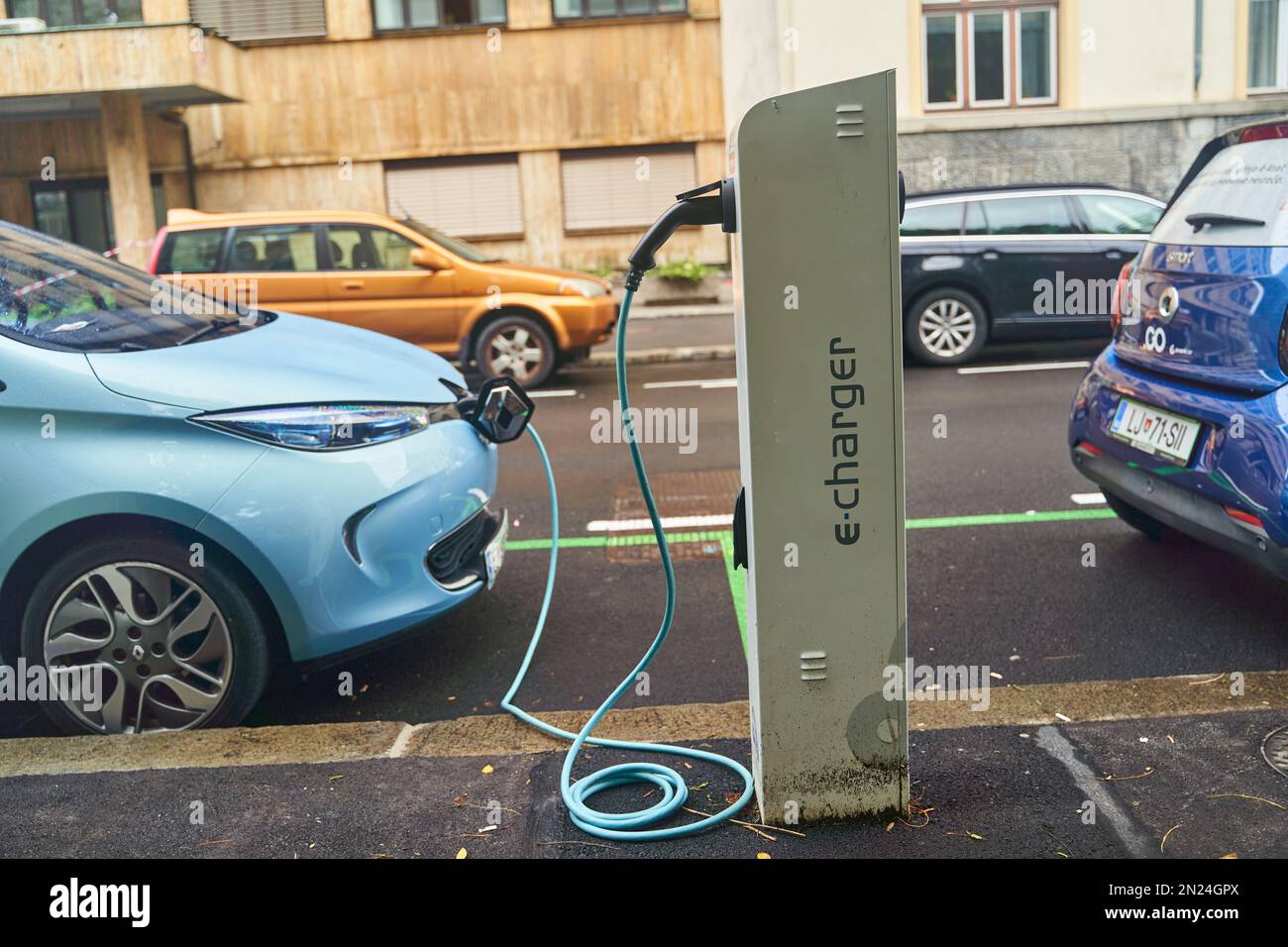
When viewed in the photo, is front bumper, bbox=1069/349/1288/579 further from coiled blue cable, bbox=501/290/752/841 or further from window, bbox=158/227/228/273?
window, bbox=158/227/228/273

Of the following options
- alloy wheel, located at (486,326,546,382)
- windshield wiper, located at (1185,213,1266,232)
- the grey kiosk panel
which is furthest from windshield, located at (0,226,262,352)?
alloy wheel, located at (486,326,546,382)

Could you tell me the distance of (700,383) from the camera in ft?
40.5

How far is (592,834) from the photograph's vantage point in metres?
3.19

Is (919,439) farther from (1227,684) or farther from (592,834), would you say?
(592,834)

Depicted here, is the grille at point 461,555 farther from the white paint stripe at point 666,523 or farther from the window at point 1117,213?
the window at point 1117,213

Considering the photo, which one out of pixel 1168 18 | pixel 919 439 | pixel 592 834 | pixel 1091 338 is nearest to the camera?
pixel 592 834

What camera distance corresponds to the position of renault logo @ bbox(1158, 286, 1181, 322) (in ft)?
15.5

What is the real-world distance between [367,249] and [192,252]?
5.28 feet

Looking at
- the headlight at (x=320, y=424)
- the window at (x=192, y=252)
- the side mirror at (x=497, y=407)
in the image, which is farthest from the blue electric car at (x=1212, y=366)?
the window at (x=192, y=252)

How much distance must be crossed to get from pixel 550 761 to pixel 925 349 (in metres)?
9.06

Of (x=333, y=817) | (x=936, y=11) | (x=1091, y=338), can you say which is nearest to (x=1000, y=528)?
(x=333, y=817)

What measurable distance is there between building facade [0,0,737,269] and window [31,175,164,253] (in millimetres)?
226

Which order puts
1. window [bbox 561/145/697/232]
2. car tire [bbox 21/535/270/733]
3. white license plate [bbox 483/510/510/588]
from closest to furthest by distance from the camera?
car tire [bbox 21/535/270/733], white license plate [bbox 483/510/510/588], window [bbox 561/145/697/232]

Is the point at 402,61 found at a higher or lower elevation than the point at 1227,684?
higher
